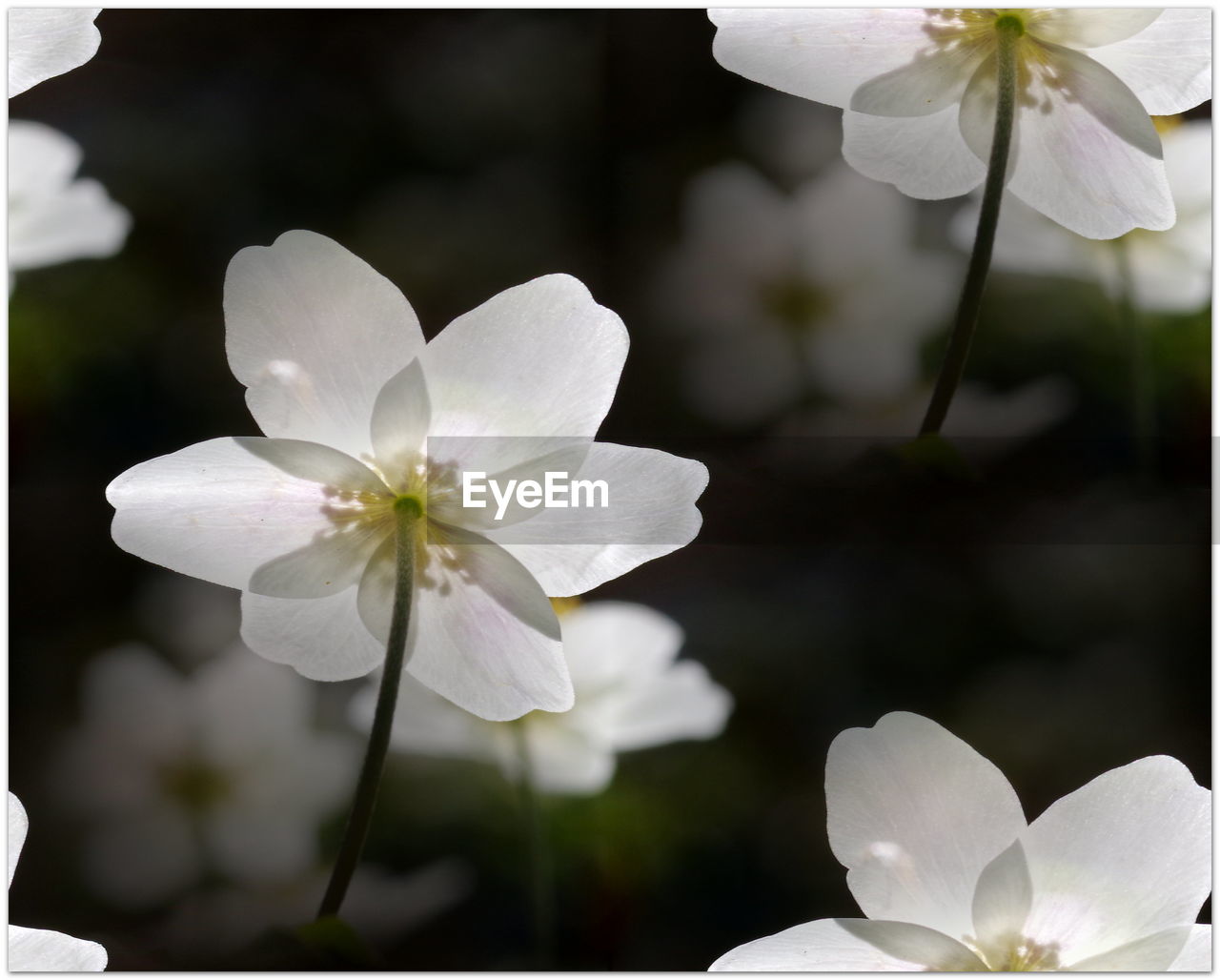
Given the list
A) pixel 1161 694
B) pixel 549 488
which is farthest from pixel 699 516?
pixel 1161 694

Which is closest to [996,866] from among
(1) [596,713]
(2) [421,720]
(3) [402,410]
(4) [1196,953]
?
(4) [1196,953]

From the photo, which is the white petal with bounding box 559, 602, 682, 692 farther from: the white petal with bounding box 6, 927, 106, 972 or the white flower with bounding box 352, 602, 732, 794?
the white petal with bounding box 6, 927, 106, 972

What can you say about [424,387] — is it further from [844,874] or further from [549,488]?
[844,874]

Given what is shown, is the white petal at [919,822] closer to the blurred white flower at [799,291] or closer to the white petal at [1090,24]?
the blurred white flower at [799,291]

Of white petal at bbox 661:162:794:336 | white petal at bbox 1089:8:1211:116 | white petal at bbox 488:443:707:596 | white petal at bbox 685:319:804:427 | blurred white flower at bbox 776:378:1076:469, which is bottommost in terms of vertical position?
white petal at bbox 488:443:707:596

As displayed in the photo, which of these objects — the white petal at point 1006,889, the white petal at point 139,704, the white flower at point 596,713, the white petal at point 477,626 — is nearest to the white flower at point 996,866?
the white petal at point 1006,889

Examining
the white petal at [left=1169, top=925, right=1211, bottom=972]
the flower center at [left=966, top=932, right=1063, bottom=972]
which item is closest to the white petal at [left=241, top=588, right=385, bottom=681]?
the flower center at [left=966, top=932, right=1063, bottom=972]
